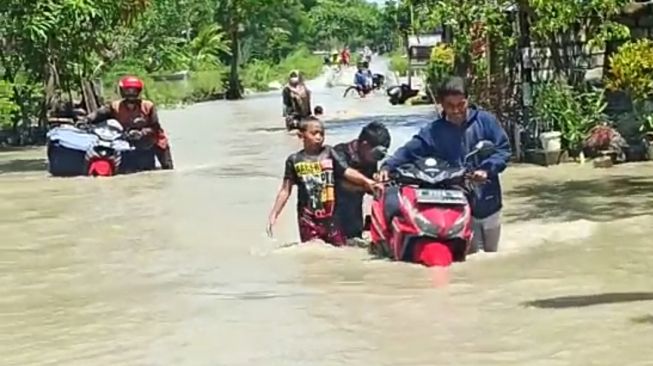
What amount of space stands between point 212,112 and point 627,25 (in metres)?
24.3

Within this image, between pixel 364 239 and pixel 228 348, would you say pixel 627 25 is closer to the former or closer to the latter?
pixel 364 239

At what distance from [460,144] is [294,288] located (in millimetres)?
1550

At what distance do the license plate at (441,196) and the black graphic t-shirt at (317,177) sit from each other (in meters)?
0.85

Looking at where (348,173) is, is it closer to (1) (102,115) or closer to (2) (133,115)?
(2) (133,115)

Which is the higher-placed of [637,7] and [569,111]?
[637,7]

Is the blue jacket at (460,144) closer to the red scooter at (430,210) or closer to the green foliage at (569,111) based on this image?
the red scooter at (430,210)

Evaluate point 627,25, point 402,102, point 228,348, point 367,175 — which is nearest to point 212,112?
point 402,102

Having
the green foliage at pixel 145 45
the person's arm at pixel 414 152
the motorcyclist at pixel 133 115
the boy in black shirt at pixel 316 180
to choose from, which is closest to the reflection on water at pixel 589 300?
the person's arm at pixel 414 152

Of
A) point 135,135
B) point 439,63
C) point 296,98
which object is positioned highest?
point 135,135

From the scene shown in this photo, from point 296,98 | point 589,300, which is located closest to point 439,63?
point 296,98

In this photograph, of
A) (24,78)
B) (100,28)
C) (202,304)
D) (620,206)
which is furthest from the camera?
(24,78)

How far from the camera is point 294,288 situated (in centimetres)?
980

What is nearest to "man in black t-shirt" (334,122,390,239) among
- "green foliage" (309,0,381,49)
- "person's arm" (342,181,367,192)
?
"person's arm" (342,181,367,192)

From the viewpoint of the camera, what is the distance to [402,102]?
132 feet
